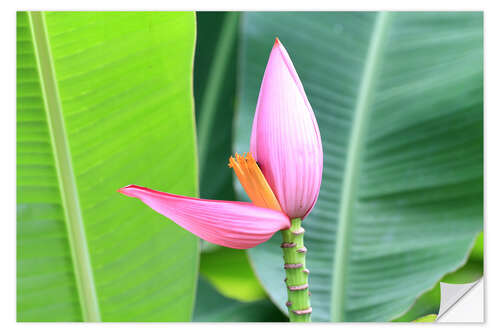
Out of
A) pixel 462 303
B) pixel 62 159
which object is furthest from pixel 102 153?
pixel 462 303

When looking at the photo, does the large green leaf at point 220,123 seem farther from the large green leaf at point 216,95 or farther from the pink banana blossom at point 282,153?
the pink banana blossom at point 282,153

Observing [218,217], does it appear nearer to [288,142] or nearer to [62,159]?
[288,142]

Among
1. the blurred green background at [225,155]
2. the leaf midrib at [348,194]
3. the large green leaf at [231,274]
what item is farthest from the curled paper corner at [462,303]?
the large green leaf at [231,274]

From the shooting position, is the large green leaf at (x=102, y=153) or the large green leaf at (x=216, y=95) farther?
the large green leaf at (x=216, y=95)

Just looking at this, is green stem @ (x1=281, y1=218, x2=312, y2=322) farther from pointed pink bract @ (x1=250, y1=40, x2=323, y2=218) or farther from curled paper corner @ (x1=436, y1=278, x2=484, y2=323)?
curled paper corner @ (x1=436, y1=278, x2=484, y2=323)
